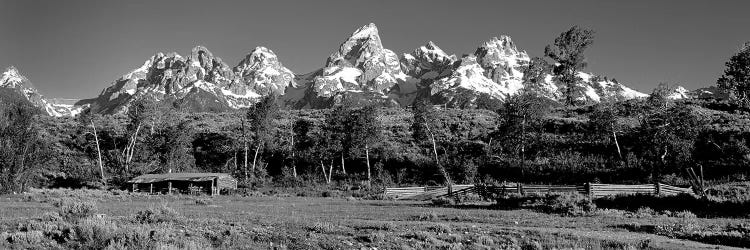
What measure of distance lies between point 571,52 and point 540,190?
35.5m

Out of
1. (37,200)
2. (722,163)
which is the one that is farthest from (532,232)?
(722,163)

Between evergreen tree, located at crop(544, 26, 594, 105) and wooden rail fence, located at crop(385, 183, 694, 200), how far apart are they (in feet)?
96.2

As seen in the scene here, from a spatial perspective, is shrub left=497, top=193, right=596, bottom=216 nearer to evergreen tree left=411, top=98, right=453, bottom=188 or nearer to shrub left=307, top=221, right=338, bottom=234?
shrub left=307, top=221, right=338, bottom=234

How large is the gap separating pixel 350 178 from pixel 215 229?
43.4 m

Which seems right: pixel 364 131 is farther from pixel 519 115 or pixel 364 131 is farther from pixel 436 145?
pixel 519 115

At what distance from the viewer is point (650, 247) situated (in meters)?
14.4

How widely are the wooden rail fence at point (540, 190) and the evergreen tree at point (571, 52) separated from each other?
29314 mm

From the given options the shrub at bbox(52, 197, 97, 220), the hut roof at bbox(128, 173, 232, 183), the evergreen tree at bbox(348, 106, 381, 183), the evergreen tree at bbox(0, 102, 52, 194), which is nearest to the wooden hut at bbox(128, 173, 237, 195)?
the hut roof at bbox(128, 173, 232, 183)

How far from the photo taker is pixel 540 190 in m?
37.1

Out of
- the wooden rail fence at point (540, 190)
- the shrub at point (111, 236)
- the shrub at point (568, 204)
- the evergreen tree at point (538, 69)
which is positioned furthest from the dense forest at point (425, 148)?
the shrub at point (111, 236)

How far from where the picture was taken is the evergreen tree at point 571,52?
2648 inches

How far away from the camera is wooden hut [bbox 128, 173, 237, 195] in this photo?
5131 cm

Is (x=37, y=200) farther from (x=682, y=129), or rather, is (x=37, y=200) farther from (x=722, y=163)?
(x=722, y=163)

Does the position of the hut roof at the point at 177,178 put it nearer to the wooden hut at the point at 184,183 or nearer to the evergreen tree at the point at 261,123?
the wooden hut at the point at 184,183
